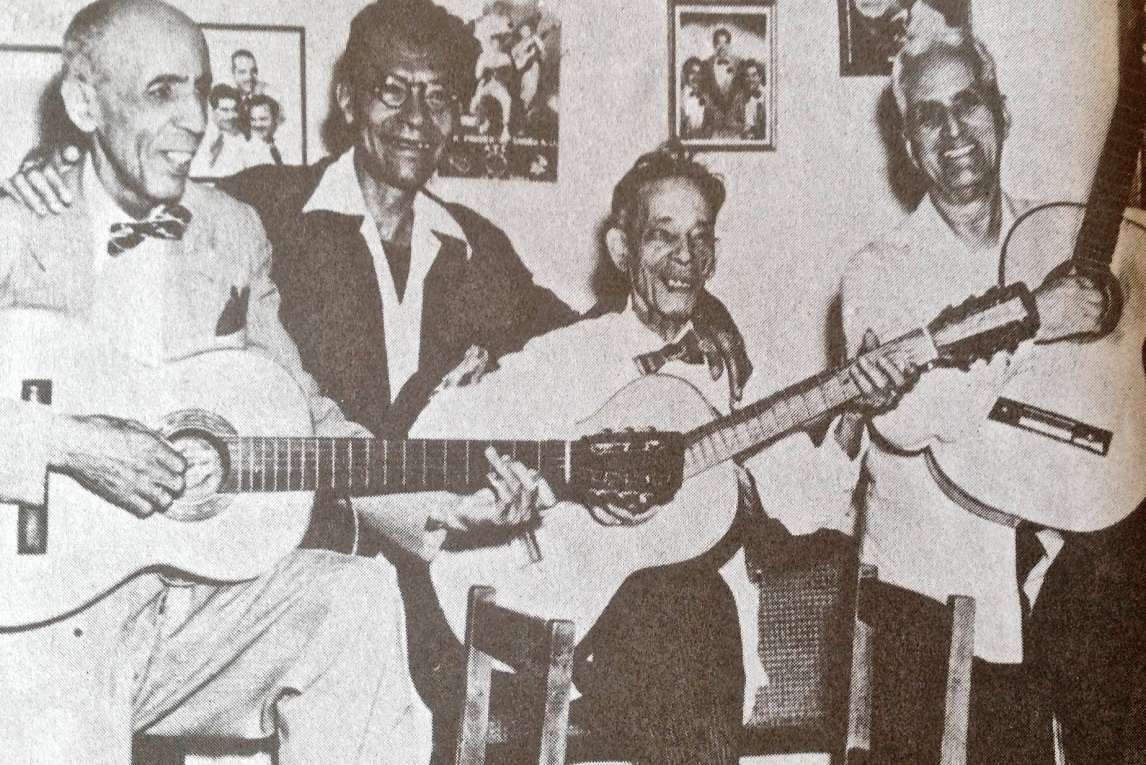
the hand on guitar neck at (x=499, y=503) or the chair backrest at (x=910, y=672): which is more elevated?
the hand on guitar neck at (x=499, y=503)

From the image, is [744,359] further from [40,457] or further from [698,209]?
[40,457]

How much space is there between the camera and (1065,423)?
2.31 meters

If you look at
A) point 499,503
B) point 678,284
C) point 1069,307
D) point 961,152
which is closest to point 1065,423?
point 1069,307

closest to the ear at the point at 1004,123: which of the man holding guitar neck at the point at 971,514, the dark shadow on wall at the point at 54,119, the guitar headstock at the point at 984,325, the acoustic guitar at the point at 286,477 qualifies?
the man holding guitar neck at the point at 971,514

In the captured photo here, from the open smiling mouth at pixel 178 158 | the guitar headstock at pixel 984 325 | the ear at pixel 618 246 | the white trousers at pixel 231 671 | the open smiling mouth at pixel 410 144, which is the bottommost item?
the white trousers at pixel 231 671

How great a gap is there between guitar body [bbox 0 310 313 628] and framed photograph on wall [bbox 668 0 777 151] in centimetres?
81

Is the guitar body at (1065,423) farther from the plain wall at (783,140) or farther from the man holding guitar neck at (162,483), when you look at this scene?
the man holding guitar neck at (162,483)

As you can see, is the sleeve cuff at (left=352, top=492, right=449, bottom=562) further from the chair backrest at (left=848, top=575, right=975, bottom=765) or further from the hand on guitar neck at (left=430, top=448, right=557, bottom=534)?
the chair backrest at (left=848, top=575, right=975, bottom=765)

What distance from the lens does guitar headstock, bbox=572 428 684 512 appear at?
83.7 inches

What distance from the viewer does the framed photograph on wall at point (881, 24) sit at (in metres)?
2.24

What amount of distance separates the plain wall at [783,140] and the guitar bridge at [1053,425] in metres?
0.37

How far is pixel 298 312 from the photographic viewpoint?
2.04 meters

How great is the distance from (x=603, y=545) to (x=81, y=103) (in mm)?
1088

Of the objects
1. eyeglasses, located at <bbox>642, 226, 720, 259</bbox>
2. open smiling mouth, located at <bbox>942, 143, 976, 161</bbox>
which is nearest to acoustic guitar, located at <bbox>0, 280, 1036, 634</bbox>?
eyeglasses, located at <bbox>642, 226, 720, 259</bbox>
